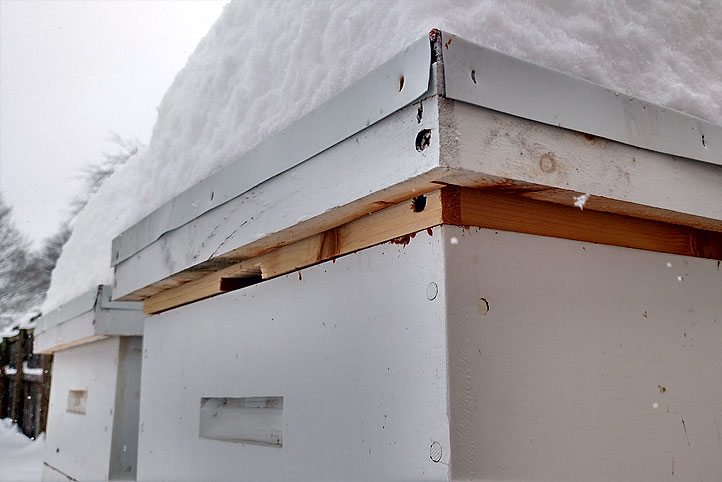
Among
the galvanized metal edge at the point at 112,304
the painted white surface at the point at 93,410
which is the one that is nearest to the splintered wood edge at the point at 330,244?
the galvanized metal edge at the point at 112,304

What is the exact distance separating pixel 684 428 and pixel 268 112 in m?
0.91

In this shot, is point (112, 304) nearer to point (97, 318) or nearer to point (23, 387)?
point (97, 318)

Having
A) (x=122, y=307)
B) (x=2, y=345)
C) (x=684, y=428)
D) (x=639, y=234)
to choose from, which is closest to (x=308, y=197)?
(x=639, y=234)

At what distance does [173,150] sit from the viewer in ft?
5.22

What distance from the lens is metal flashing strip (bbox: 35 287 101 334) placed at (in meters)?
2.32

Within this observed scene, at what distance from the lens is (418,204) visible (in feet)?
2.67

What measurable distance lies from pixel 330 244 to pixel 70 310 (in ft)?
6.47

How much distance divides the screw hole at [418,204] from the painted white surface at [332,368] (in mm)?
46

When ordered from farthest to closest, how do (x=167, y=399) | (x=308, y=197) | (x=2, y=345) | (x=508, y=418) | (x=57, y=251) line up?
1. (x=57, y=251)
2. (x=2, y=345)
3. (x=167, y=399)
4. (x=308, y=197)
5. (x=508, y=418)

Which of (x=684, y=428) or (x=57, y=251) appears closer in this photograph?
(x=684, y=428)

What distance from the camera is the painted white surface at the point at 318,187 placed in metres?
Result: 0.76

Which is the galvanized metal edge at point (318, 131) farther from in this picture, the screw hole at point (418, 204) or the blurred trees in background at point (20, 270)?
the blurred trees in background at point (20, 270)

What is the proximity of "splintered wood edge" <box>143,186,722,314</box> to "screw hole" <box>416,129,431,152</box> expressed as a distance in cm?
7

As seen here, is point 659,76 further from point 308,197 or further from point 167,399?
point 167,399
